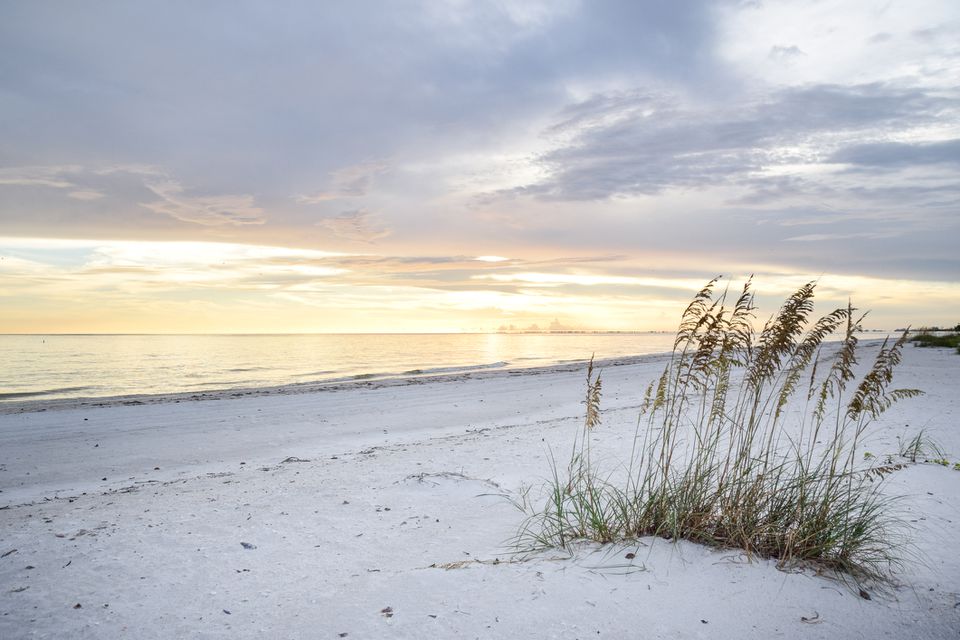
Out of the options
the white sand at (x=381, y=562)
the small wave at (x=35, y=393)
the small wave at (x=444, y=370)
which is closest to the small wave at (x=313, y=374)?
the small wave at (x=444, y=370)

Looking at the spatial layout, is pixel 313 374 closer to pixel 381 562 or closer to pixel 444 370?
pixel 444 370

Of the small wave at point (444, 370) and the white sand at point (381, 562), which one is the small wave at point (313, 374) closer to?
the small wave at point (444, 370)

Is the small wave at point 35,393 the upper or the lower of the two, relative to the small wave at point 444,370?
upper

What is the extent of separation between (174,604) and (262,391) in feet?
61.6

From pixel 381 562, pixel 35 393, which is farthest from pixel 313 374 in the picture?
pixel 381 562

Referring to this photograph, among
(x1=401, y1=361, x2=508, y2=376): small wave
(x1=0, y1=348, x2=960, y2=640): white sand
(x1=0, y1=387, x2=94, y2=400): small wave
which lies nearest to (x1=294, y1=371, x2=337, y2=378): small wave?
(x1=401, y1=361, x2=508, y2=376): small wave

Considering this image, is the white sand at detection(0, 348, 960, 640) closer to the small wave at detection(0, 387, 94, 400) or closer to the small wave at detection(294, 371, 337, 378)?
the small wave at detection(0, 387, 94, 400)

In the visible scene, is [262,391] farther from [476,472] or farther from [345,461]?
[476,472]

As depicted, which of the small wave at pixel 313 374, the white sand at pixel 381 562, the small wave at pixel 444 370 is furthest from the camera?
the small wave at pixel 444 370

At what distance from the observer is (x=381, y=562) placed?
4.39 metres

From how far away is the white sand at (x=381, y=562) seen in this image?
328 centimetres

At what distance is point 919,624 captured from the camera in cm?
321

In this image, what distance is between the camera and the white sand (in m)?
3.28

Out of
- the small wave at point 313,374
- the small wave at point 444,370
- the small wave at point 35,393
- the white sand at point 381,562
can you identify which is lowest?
the small wave at point 444,370
